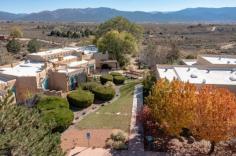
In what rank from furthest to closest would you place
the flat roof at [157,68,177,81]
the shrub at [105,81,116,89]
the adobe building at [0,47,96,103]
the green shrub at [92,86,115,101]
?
the shrub at [105,81,116,89] < the green shrub at [92,86,115,101] < the adobe building at [0,47,96,103] < the flat roof at [157,68,177,81]

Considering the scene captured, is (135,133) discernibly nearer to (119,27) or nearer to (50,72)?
(50,72)

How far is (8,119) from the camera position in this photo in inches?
618

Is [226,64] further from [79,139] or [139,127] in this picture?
[79,139]

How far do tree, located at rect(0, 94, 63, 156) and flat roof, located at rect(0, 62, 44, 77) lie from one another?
23.6 meters

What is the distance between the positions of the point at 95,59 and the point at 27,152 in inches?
1653

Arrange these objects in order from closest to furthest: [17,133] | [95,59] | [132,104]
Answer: [17,133] < [132,104] < [95,59]

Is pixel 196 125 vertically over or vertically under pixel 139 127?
over

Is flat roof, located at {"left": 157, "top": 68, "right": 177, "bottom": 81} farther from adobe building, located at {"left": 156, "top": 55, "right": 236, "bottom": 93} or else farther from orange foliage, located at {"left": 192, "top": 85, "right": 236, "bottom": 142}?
orange foliage, located at {"left": 192, "top": 85, "right": 236, "bottom": 142}

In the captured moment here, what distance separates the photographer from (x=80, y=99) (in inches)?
1428

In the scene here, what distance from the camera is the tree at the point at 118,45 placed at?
2333 inches

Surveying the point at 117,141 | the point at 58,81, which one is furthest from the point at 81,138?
the point at 58,81

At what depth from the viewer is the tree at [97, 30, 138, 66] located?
5925cm

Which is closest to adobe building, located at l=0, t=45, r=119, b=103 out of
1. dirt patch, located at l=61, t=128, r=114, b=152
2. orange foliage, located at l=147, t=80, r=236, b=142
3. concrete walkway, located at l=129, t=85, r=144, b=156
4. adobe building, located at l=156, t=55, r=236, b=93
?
dirt patch, located at l=61, t=128, r=114, b=152

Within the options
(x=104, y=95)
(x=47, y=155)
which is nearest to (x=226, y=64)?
(x=104, y=95)
